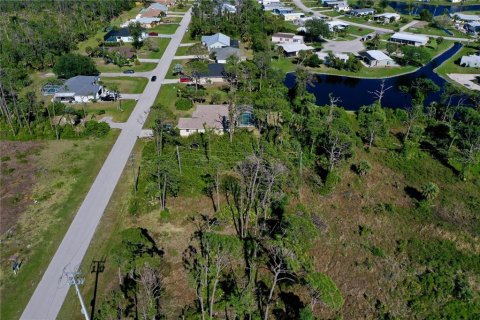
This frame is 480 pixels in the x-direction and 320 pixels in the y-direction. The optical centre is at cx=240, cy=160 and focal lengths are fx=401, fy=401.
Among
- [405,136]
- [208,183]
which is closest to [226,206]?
[208,183]

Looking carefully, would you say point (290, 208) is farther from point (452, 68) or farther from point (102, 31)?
point (102, 31)

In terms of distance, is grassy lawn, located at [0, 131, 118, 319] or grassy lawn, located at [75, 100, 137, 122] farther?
grassy lawn, located at [75, 100, 137, 122]

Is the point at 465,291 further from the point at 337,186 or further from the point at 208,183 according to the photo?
the point at 208,183

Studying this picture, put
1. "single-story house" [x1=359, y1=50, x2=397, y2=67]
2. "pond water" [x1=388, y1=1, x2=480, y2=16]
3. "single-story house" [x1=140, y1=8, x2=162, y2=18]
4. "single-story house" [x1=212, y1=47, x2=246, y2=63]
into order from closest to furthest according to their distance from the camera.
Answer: "single-story house" [x1=212, y1=47, x2=246, y2=63] → "single-story house" [x1=359, y1=50, x2=397, y2=67] → "single-story house" [x1=140, y1=8, x2=162, y2=18] → "pond water" [x1=388, y1=1, x2=480, y2=16]

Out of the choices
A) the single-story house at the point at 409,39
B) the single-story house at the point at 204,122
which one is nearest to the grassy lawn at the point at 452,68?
the single-story house at the point at 409,39

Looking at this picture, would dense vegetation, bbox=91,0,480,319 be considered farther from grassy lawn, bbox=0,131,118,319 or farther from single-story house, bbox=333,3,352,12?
single-story house, bbox=333,3,352,12

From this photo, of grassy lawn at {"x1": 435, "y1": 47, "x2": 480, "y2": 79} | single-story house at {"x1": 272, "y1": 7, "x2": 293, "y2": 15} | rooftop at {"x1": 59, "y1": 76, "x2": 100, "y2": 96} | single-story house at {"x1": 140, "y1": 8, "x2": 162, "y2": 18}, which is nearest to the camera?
rooftop at {"x1": 59, "y1": 76, "x2": 100, "y2": 96}

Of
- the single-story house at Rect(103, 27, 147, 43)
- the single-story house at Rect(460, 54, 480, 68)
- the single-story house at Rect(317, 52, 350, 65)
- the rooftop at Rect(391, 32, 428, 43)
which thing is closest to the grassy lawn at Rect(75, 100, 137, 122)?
the single-story house at Rect(103, 27, 147, 43)

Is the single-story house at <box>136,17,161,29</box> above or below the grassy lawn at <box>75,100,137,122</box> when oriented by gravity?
above
